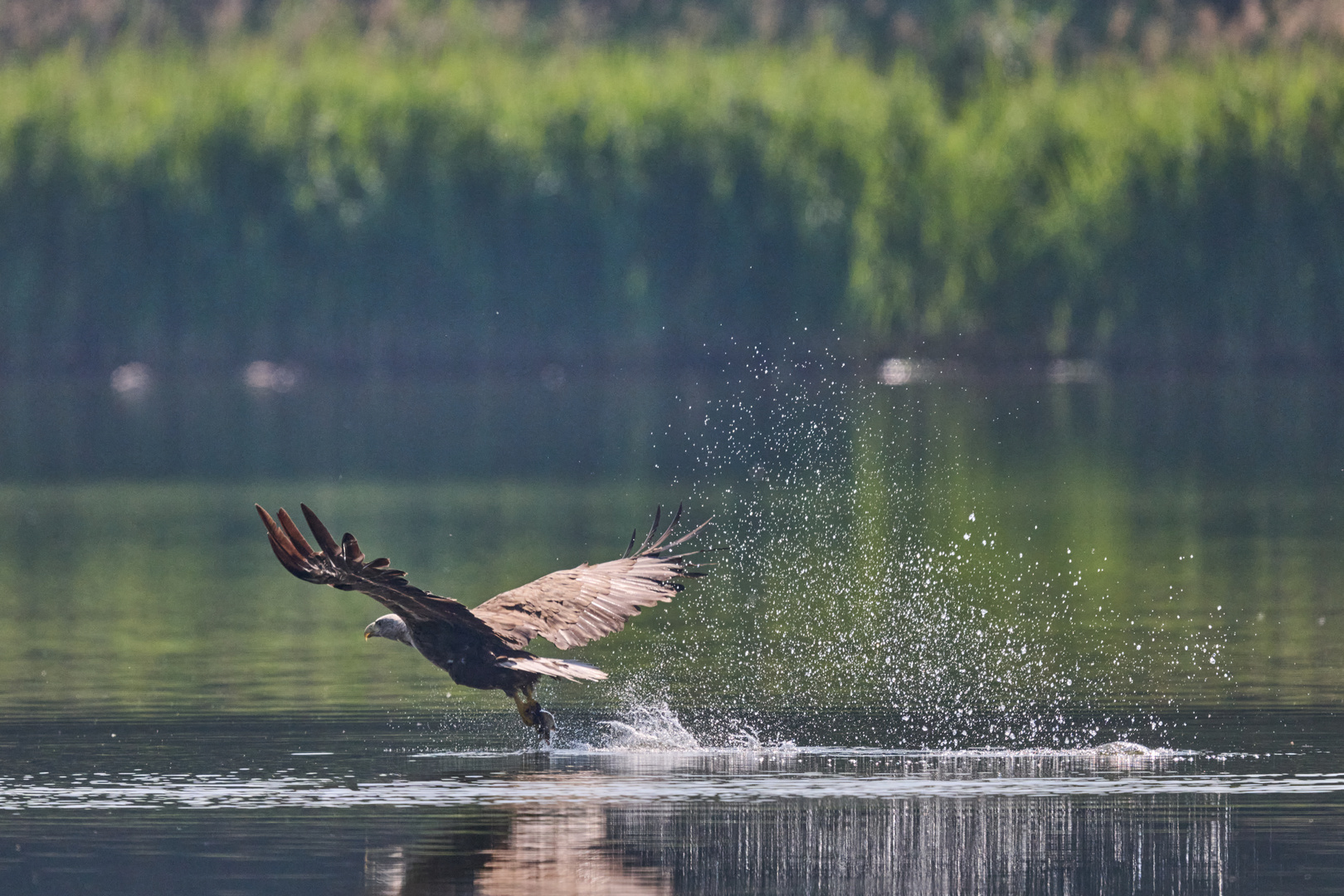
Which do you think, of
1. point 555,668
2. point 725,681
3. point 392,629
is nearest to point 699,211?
point 725,681

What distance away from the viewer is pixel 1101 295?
55.4 meters

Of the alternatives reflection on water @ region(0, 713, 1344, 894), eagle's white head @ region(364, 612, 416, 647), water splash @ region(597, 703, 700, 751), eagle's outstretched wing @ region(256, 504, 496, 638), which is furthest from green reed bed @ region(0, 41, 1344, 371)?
eagle's outstretched wing @ region(256, 504, 496, 638)

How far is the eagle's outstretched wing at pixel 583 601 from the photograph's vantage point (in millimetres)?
15156

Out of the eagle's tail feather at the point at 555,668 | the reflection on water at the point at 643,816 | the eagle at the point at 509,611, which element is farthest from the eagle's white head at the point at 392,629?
the eagle's tail feather at the point at 555,668

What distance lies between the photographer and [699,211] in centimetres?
5969

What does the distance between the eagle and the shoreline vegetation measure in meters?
40.9

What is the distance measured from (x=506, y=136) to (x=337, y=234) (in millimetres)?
4497

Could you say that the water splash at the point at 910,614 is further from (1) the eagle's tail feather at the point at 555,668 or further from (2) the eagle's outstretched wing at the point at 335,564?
(2) the eagle's outstretched wing at the point at 335,564

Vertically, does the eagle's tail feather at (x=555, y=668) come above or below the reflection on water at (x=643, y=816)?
above

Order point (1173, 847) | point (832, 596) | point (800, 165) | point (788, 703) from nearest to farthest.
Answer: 1. point (1173, 847)
2. point (788, 703)
3. point (832, 596)
4. point (800, 165)

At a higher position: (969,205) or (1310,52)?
(1310,52)

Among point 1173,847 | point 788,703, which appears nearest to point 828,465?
point 788,703

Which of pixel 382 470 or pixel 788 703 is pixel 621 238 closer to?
pixel 382 470

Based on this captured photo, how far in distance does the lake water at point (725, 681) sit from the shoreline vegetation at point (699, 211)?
1766 cm
